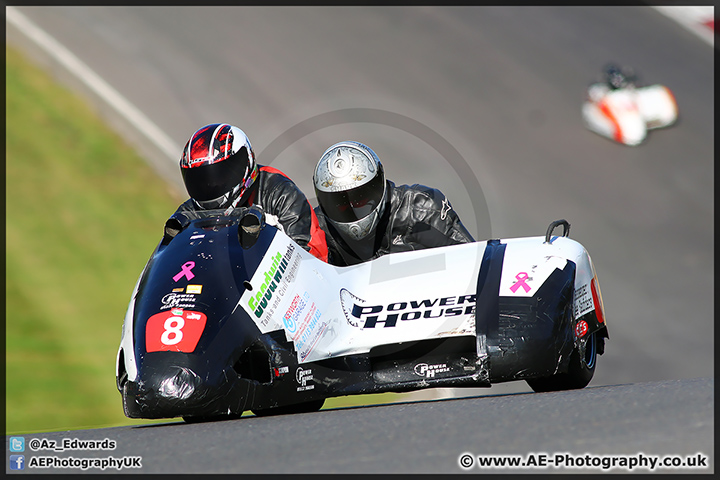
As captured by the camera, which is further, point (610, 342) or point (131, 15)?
point (131, 15)

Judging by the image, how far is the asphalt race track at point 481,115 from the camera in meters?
10.5

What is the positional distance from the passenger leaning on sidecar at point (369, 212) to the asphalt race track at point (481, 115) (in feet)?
2.92

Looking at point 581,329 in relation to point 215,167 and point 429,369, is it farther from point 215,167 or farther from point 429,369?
point 215,167

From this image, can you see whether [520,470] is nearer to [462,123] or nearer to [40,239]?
[40,239]

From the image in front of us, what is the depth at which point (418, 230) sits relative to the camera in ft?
20.8

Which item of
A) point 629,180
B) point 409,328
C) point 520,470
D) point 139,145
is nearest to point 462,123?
point 629,180

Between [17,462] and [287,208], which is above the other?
[287,208]

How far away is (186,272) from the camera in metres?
4.85

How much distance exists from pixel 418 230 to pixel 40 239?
6.33 metres

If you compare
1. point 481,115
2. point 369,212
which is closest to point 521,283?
point 369,212

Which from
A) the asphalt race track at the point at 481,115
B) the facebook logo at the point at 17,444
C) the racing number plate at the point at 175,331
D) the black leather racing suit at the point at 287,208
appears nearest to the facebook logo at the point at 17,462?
the facebook logo at the point at 17,444

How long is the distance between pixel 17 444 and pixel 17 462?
18.9 inches

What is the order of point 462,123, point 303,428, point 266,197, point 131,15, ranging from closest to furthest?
point 303,428 → point 266,197 → point 462,123 → point 131,15

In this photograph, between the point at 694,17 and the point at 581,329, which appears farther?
the point at 694,17
